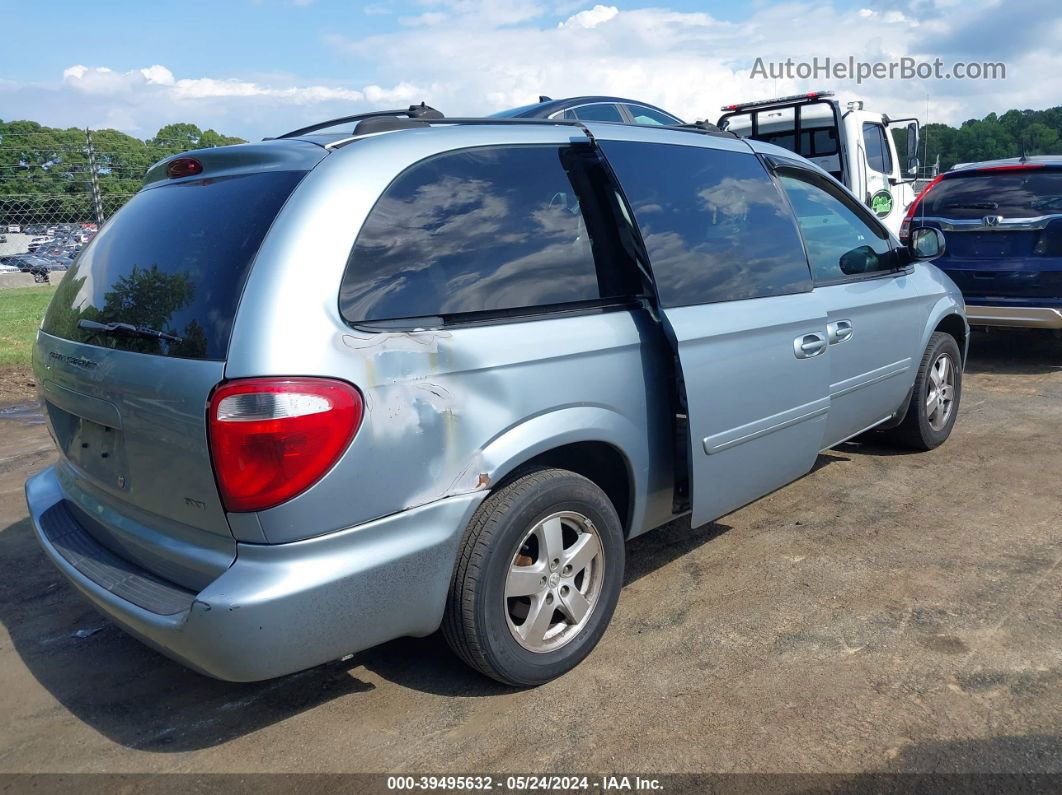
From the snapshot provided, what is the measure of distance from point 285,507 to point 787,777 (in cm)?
157

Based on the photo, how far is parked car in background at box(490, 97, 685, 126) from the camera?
800cm

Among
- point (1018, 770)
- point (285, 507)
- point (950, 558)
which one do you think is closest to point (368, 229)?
point (285, 507)

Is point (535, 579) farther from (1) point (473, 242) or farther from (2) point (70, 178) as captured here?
(2) point (70, 178)

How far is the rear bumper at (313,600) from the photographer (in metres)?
2.35

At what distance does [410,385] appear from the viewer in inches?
98.6

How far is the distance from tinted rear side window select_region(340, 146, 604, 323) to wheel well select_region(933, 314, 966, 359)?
10.6 ft

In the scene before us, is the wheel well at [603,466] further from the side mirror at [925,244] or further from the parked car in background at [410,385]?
the side mirror at [925,244]

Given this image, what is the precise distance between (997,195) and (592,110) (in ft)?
12.0

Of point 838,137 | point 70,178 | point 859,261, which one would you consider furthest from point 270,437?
point 70,178

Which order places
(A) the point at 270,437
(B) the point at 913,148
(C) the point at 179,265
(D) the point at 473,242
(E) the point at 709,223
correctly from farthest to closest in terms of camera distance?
(B) the point at 913,148, (E) the point at 709,223, (D) the point at 473,242, (C) the point at 179,265, (A) the point at 270,437

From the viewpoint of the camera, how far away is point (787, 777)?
97.5 inches

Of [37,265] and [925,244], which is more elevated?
[925,244]

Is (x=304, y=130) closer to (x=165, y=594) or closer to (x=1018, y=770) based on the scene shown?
(x=165, y=594)

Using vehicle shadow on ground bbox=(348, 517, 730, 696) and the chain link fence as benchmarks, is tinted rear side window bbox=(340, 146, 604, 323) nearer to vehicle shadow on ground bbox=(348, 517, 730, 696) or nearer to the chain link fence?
vehicle shadow on ground bbox=(348, 517, 730, 696)
